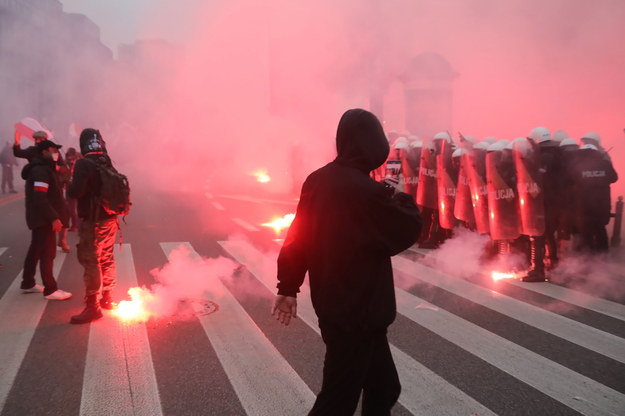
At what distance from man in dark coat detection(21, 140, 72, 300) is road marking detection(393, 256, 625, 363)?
3654 millimetres

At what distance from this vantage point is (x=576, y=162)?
6.12 m

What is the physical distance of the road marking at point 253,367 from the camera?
108 inches

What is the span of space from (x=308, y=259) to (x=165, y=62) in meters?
26.4

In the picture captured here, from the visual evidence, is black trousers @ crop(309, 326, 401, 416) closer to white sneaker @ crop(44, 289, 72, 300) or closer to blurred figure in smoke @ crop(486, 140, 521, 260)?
white sneaker @ crop(44, 289, 72, 300)

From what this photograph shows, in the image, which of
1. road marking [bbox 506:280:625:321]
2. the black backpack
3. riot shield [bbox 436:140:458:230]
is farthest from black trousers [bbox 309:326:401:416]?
riot shield [bbox 436:140:458:230]

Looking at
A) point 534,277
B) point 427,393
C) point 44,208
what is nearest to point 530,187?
point 534,277

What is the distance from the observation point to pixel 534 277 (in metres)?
5.50

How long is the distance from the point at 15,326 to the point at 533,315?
4135 mm

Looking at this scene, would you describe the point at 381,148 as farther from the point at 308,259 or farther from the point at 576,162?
the point at 576,162

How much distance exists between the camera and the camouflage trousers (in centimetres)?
402

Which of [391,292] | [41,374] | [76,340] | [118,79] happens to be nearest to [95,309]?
[76,340]

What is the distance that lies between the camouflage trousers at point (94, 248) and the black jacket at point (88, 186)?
0.07m

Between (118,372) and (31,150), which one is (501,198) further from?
(31,150)

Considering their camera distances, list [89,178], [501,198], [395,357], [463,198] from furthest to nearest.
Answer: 1. [463,198]
2. [501,198]
3. [89,178]
4. [395,357]
